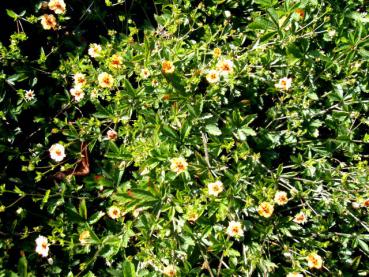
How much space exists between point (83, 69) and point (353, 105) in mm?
1631

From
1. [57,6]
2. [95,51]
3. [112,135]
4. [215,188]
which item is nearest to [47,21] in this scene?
[57,6]

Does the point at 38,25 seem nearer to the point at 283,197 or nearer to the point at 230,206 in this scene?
the point at 230,206

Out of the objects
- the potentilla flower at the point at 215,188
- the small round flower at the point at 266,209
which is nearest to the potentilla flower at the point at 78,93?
the potentilla flower at the point at 215,188

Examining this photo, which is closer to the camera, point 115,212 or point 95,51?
point 115,212

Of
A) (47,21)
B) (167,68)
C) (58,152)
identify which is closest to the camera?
(167,68)

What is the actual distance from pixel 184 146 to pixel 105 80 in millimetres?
550

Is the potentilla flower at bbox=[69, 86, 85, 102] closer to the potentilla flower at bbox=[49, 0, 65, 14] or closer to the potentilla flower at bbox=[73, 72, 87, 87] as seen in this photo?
the potentilla flower at bbox=[73, 72, 87, 87]

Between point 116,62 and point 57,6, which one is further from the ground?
point 57,6

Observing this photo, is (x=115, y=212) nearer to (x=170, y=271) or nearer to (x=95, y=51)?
(x=170, y=271)

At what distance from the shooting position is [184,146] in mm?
2154

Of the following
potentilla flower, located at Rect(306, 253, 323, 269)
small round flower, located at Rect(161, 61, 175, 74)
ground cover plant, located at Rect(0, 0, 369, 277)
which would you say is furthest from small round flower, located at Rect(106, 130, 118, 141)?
potentilla flower, located at Rect(306, 253, 323, 269)

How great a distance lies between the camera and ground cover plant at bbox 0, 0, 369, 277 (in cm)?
212

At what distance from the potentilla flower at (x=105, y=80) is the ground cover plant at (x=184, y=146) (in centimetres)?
1

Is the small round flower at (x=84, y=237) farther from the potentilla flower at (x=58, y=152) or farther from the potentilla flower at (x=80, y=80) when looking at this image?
the potentilla flower at (x=80, y=80)
